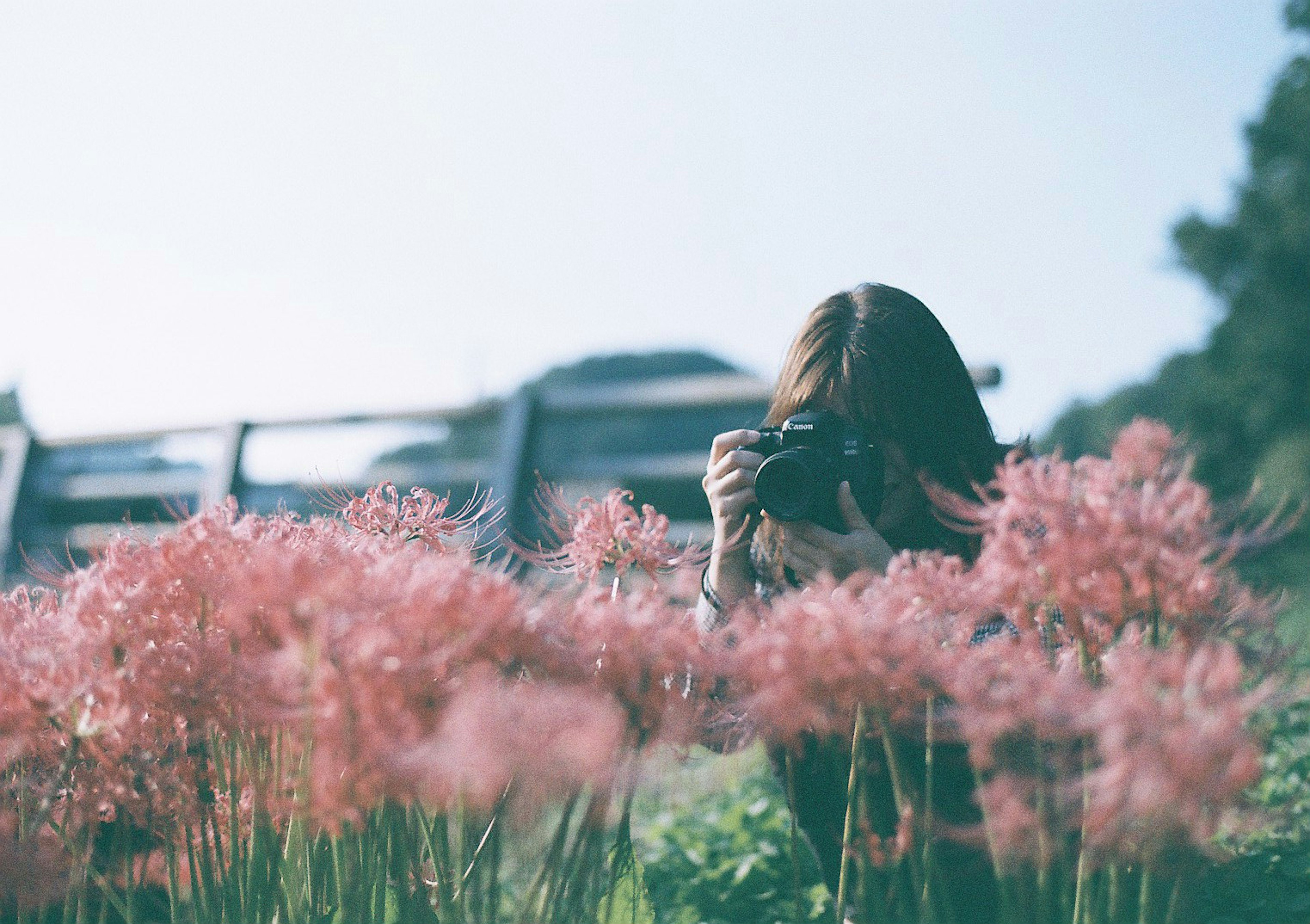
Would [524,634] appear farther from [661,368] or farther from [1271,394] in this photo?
[661,368]

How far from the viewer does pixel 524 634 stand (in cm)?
71

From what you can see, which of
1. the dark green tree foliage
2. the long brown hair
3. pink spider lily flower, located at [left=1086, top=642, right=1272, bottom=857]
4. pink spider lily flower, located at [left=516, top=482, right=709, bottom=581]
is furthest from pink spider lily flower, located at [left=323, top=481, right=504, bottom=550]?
the dark green tree foliage

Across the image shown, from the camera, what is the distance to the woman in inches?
45.8

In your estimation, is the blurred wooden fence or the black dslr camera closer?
the black dslr camera

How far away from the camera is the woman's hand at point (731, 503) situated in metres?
1.18

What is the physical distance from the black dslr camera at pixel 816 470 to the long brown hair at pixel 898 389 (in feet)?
0.20

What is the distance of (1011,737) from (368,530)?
2.13ft

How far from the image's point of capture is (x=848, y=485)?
115cm

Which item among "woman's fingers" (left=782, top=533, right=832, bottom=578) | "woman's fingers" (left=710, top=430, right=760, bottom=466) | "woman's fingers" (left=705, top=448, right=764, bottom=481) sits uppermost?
"woman's fingers" (left=710, top=430, right=760, bottom=466)

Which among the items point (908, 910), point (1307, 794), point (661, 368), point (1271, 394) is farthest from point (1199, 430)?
point (908, 910)

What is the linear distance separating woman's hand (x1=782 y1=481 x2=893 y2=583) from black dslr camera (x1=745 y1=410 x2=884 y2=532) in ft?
0.04

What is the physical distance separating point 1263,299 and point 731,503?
16.1 meters

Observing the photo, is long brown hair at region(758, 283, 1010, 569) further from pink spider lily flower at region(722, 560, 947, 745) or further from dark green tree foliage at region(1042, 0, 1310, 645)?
dark green tree foliage at region(1042, 0, 1310, 645)

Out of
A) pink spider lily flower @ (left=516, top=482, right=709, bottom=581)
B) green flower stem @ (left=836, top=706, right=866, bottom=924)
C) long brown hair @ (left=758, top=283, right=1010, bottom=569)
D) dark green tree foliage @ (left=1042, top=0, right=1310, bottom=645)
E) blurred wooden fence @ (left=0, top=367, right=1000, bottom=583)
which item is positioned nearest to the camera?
green flower stem @ (left=836, top=706, right=866, bottom=924)
